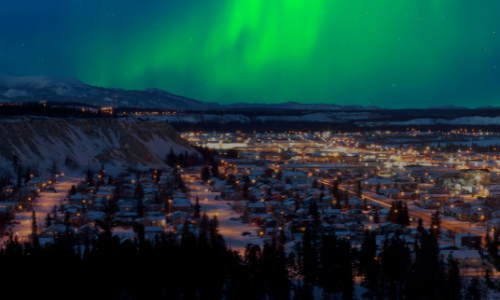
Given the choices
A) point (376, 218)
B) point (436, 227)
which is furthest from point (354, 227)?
point (436, 227)

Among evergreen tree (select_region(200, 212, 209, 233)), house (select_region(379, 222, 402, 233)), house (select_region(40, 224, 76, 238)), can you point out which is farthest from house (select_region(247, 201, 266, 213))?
house (select_region(40, 224, 76, 238))

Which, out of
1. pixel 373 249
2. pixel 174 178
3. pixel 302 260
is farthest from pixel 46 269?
pixel 174 178

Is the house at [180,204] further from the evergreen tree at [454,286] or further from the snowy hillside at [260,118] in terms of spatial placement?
the snowy hillside at [260,118]

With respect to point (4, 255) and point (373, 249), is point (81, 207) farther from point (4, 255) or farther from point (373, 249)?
point (373, 249)

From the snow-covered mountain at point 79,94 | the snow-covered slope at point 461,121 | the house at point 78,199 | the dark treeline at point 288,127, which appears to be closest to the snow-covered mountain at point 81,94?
the snow-covered mountain at point 79,94

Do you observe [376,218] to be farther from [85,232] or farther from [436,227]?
[85,232]
